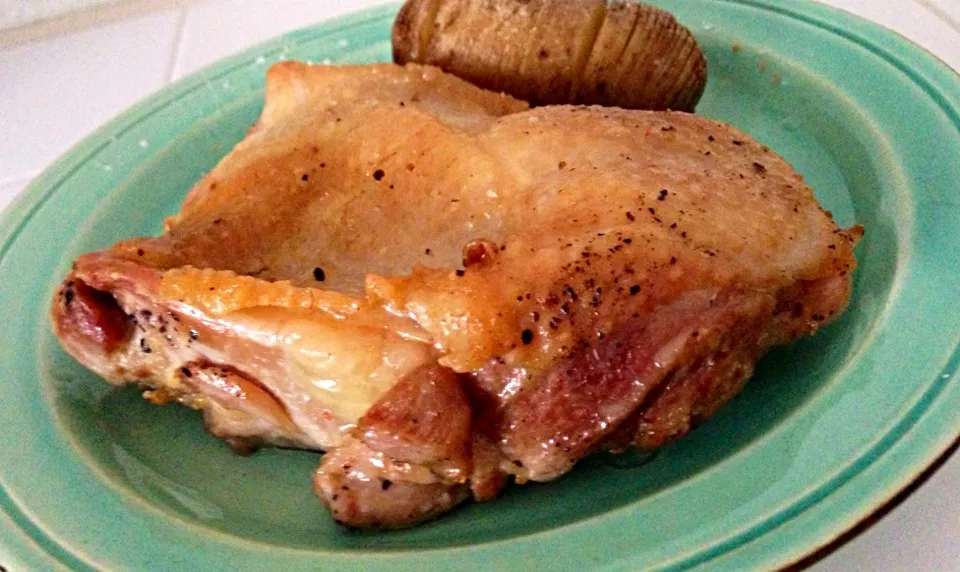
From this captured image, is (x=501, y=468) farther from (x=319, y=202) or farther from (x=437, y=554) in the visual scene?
(x=319, y=202)

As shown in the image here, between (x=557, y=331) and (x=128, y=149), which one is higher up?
(x=557, y=331)

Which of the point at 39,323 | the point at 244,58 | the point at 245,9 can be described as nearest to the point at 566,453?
the point at 39,323

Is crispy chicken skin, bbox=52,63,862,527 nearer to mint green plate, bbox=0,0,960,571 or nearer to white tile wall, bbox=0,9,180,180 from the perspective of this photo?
mint green plate, bbox=0,0,960,571

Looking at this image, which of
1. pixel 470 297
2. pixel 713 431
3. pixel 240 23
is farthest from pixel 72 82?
pixel 713 431

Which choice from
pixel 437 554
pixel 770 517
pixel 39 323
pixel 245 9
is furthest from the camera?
pixel 245 9

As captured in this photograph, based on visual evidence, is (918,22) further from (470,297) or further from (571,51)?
(470,297)

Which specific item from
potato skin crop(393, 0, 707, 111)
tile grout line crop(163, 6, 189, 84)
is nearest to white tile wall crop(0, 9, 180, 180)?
tile grout line crop(163, 6, 189, 84)
